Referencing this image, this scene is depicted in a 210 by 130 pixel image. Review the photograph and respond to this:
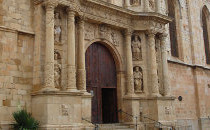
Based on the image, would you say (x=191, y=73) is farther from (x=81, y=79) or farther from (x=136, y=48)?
(x=81, y=79)

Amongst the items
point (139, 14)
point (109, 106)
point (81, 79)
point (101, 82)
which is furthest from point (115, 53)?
point (81, 79)

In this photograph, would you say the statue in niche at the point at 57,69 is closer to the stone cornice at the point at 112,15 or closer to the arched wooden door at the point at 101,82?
the stone cornice at the point at 112,15

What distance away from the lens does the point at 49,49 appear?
1130 cm

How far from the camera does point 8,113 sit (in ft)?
34.5

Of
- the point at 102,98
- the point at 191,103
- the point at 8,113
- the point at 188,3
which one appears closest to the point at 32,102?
the point at 8,113

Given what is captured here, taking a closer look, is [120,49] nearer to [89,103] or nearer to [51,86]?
[89,103]

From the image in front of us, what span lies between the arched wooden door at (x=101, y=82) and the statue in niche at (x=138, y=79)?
3.41 feet

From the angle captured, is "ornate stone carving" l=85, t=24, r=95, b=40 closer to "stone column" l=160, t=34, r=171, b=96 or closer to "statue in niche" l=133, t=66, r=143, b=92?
"statue in niche" l=133, t=66, r=143, b=92

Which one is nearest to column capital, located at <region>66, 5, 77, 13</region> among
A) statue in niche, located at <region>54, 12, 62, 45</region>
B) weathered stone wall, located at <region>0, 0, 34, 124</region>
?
statue in niche, located at <region>54, 12, 62, 45</region>

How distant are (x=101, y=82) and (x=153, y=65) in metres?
2.95

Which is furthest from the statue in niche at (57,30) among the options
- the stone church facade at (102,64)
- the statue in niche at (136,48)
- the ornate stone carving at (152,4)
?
the ornate stone carving at (152,4)

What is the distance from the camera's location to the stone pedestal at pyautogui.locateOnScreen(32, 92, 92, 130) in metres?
10.6

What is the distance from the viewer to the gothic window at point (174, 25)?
66.6 feet

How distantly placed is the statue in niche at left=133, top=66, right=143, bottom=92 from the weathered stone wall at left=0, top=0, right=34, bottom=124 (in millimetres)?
5870
